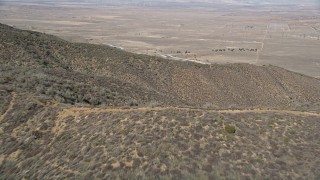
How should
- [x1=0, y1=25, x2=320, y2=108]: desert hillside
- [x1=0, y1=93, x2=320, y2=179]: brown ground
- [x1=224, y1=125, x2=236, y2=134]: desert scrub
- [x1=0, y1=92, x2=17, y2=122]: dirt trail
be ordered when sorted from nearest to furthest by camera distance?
[x1=0, y1=93, x2=320, y2=179]: brown ground, [x1=224, y1=125, x2=236, y2=134]: desert scrub, [x1=0, y1=92, x2=17, y2=122]: dirt trail, [x1=0, y1=25, x2=320, y2=108]: desert hillside

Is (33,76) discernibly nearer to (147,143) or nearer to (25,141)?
(25,141)

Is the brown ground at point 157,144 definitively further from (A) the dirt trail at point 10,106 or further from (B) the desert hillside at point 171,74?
(B) the desert hillside at point 171,74

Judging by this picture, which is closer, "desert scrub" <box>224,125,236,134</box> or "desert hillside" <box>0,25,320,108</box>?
"desert scrub" <box>224,125,236,134</box>

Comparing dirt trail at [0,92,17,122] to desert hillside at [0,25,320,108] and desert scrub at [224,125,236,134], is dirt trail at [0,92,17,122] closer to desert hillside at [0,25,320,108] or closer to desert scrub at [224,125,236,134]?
desert scrub at [224,125,236,134]

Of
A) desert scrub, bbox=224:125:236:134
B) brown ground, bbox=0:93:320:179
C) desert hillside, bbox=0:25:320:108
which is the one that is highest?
desert scrub, bbox=224:125:236:134

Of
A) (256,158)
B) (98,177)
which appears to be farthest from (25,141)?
(256,158)

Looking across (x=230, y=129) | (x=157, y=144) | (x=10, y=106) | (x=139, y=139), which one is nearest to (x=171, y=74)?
(x=10, y=106)

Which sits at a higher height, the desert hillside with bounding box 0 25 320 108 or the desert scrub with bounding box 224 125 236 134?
the desert scrub with bounding box 224 125 236 134

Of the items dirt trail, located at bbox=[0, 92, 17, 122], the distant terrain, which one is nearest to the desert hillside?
dirt trail, located at bbox=[0, 92, 17, 122]

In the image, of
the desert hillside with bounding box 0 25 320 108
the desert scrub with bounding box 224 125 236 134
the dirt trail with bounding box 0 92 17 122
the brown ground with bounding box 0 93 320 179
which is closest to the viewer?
the brown ground with bounding box 0 93 320 179

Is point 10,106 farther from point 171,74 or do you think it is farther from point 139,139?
point 171,74

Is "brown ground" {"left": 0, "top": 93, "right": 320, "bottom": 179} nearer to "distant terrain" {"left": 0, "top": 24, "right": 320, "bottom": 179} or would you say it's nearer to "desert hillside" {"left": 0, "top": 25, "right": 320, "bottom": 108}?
"distant terrain" {"left": 0, "top": 24, "right": 320, "bottom": 179}
